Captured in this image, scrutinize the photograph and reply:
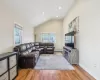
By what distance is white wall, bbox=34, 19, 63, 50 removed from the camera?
10.9 meters

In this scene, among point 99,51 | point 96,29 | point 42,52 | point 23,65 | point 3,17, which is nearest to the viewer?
point 99,51

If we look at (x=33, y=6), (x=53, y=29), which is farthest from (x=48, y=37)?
(x=33, y=6)

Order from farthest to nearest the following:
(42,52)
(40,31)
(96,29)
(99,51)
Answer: (40,31) < (42,52) < (96,29) < (99,51)

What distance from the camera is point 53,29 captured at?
10898 millimetres

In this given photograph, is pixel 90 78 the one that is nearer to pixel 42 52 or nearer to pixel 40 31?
pixel 42 52

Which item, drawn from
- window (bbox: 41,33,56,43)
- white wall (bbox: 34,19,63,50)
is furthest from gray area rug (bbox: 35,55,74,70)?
window (bbox: 41,33,56,43)

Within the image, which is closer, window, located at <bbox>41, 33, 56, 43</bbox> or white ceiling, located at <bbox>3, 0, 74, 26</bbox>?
white ceiling, located at <bbox>3, 0, 74, 26</bbox>

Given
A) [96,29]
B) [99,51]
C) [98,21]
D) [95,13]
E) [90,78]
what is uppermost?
[95,13]

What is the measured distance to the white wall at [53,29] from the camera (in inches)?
429

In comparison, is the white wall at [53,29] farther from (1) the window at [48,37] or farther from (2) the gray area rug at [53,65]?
(2) the gray area rug at [53,65]

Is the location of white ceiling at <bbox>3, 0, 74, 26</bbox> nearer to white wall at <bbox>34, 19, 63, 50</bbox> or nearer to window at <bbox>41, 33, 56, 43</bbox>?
white wall at <bbox>34, 19, 63, 50</bbox>

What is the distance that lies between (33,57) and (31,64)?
315 mm

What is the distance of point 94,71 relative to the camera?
3.56 m

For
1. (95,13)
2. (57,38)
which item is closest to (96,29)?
(95,13)
